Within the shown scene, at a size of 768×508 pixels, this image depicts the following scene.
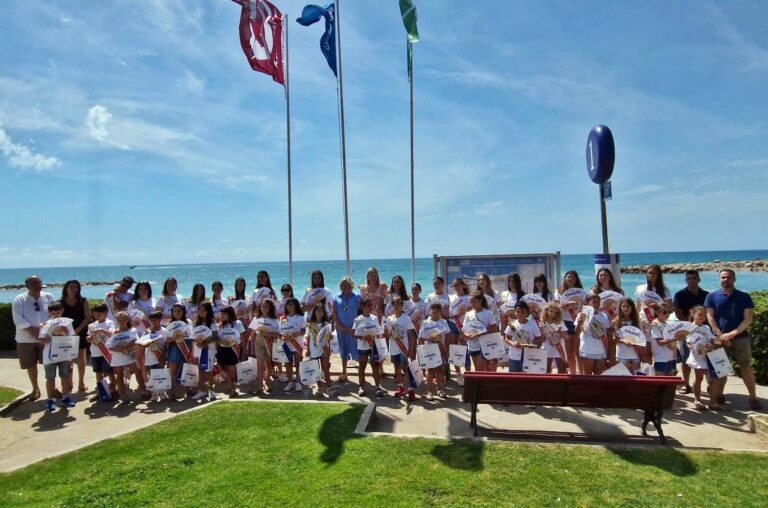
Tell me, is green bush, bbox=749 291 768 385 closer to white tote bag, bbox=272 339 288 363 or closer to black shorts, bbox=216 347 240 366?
white tote bag, bbox=272 339 288 363

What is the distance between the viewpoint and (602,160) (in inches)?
386

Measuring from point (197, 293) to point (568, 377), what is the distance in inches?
268

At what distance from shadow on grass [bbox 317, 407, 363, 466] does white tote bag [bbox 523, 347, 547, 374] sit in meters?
2.60

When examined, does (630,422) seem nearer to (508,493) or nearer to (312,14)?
(508,493)

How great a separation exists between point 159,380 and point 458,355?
493cm

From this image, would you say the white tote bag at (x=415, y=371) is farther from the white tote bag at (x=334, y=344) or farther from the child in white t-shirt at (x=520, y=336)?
the white tote bag at (x=334, y=344)

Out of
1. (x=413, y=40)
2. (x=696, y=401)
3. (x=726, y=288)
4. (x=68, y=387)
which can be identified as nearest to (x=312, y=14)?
(x=413, y=40)

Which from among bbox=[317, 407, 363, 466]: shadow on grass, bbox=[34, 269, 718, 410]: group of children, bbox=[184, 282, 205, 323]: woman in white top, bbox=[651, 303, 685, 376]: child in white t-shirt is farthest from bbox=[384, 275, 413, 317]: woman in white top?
bbox=[651, 303, 685, 376]: child in white t-shirt

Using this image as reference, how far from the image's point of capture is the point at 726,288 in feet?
21.8

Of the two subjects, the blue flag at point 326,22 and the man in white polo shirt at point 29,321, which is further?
the blue flag at point 326,22

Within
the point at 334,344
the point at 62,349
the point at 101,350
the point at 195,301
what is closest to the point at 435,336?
the point at 334,344

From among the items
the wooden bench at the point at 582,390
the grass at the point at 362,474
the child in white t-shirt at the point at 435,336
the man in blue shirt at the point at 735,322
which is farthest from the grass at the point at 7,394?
the man in blue shirt at the point at 735,322

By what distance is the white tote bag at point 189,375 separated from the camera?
7609mm

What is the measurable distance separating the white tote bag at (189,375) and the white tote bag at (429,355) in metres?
3.80
